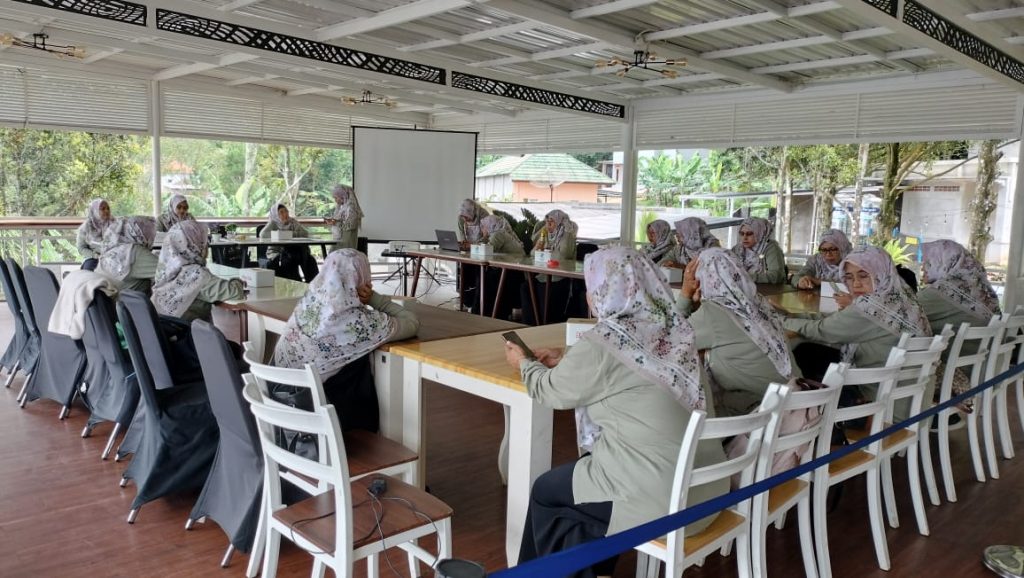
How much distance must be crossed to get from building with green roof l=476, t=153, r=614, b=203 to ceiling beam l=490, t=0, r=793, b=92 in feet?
23.7

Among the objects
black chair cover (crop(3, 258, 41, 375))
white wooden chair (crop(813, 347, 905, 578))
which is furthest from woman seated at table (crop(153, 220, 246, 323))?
white wooden chair (crop(813, 347, 905, 578))

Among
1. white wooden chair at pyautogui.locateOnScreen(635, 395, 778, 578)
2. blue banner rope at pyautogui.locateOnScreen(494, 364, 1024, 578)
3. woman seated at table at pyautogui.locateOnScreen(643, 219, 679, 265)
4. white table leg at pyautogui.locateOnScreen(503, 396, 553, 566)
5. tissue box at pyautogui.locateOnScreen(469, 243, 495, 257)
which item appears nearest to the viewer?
blue banner rope at pyautogui.locateOnScreen(494, 364, 1024, 578)

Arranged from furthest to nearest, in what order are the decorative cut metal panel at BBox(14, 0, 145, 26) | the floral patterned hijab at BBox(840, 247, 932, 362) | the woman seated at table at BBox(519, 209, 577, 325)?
the woman seated at table at BBox(519, 209, 577, 325), the decorative cut metal panel at BBox(14, 0, 145, 26), the floral patterned hijab at BBox(840, 247, 932, 362)

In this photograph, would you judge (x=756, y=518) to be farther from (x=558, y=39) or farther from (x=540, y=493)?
(x=558, y=39)

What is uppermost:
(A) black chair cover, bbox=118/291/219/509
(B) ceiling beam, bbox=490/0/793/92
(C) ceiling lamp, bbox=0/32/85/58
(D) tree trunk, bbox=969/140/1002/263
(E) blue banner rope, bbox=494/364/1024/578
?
(B) ceiling beam, bbox=490/0/793/92

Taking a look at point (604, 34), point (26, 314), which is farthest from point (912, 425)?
point (26, 314)

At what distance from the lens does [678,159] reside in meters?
10.6

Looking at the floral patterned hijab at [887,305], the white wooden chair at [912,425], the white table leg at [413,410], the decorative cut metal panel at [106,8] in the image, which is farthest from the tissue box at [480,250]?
the white wooden chair at [912,425]

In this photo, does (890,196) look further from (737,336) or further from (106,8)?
(106,8)

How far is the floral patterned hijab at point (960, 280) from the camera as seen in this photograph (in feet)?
13.2

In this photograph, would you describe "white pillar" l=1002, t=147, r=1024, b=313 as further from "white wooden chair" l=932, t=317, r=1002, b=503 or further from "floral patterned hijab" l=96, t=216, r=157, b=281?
"floral patterned hijab" l=96, t=216, r=157, b=281

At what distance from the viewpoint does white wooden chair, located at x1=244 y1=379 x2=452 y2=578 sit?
6.09 ft

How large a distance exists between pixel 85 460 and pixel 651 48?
518 cm

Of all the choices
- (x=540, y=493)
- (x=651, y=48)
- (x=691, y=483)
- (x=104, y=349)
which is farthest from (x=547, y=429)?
(x=651, y=48)
